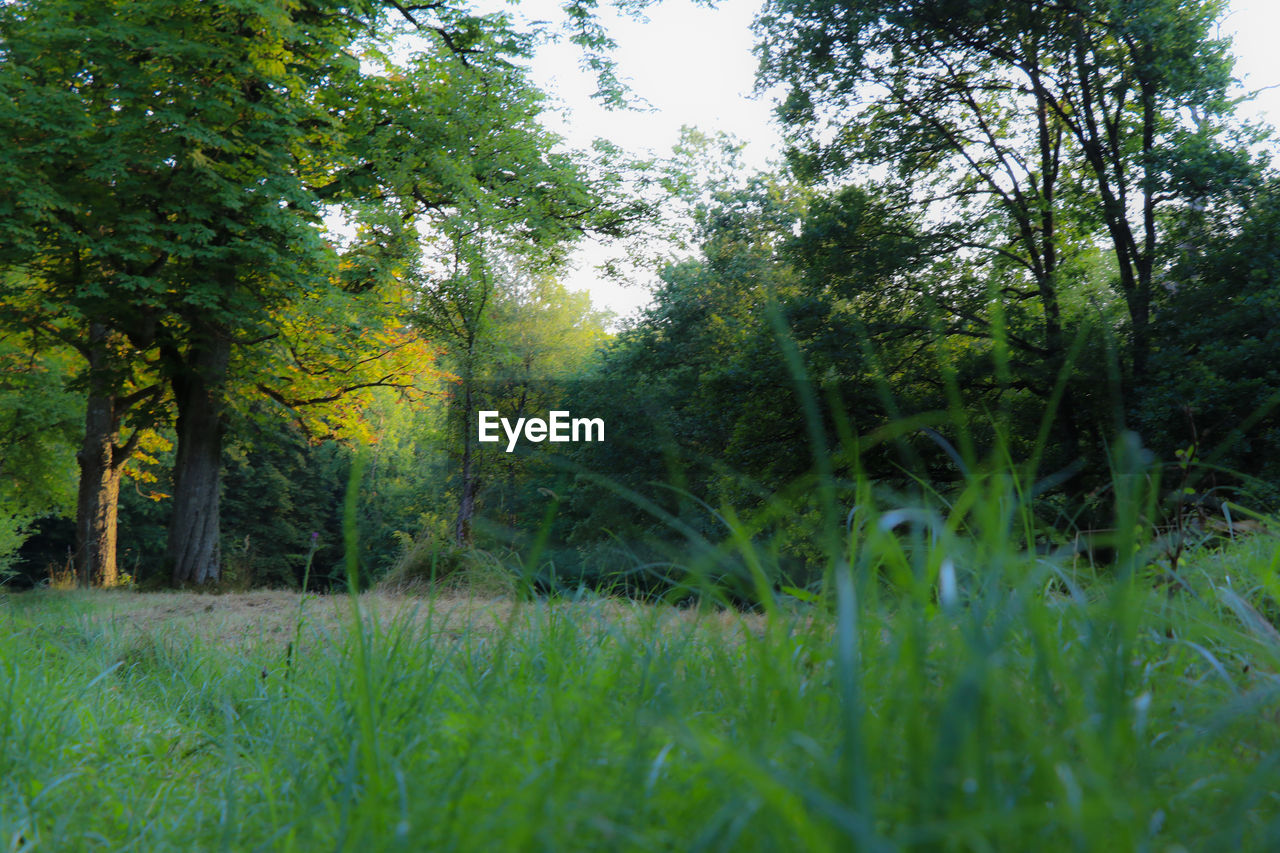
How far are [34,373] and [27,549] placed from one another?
2142 cm

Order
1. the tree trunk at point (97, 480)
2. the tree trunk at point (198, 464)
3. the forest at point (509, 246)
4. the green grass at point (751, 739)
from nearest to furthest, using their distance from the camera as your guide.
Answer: the green grass at point (751, 739) → the forest at point (509, 246) → the tree trunk at point (198, 464) → the tree trunk at point (97, 480)

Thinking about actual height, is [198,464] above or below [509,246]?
Answer: below

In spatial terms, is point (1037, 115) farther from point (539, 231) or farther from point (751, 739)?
point (751, 739)

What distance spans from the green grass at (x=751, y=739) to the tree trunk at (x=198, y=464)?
10.2 m

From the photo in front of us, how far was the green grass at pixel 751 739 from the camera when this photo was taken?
0.84 meters

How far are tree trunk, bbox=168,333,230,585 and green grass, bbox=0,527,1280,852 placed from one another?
33.3 ft

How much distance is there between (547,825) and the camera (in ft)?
3.08

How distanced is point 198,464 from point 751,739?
13.3m

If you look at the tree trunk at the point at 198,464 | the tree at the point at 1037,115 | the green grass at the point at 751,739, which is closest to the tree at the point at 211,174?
the tree trunk at the point at 198,464

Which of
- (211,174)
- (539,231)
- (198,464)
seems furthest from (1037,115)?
(198,464)

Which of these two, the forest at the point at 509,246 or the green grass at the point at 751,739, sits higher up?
the forest at the point at 509,246

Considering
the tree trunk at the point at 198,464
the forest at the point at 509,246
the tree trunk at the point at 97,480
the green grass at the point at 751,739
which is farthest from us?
the tree trunk at the point at 97,480

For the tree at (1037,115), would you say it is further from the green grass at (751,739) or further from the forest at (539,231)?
the green grass at (751,739)

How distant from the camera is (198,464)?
12578 mm
